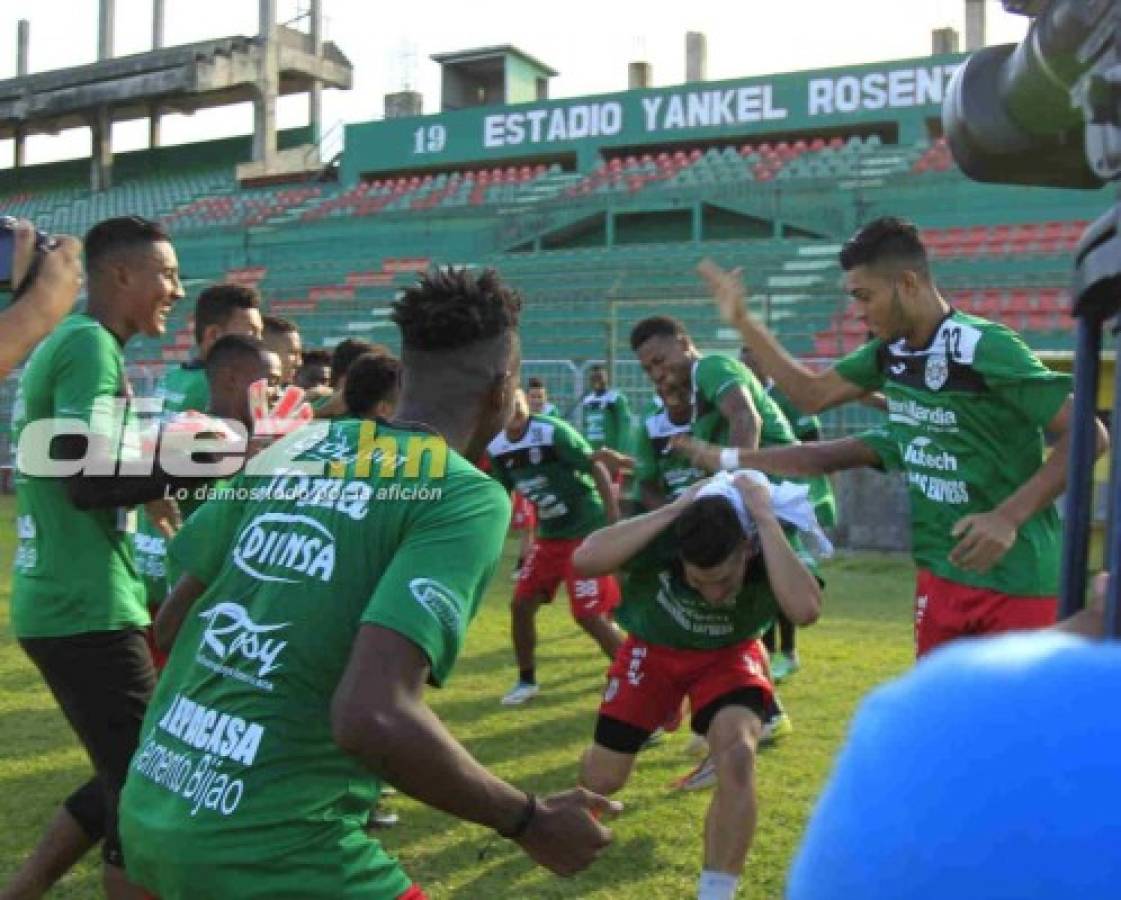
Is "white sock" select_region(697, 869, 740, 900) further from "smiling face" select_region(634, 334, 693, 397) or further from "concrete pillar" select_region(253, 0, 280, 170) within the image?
"concrete pillar" select_region(253, 0, 280, 170)

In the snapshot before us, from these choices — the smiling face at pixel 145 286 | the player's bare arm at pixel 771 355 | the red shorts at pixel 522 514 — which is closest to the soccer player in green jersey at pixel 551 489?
the player's bare arm at pixel 771 355

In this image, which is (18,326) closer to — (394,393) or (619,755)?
(394,393)

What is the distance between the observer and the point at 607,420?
47.5ft

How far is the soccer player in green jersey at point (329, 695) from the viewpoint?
197 centimetres

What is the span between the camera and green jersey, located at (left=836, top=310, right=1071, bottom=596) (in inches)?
163

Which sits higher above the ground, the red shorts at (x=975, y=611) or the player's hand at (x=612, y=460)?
the player's hand at (x=612, y=460)

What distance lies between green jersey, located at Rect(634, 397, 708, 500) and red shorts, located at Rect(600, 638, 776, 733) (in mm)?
2246

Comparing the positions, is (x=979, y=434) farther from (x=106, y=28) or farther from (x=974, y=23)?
(x=106, y=28)

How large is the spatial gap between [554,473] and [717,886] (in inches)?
158

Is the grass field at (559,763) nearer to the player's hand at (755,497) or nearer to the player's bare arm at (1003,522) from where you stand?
the player's bare arm at (1003,522)

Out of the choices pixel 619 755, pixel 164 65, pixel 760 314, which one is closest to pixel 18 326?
pixel 619 755

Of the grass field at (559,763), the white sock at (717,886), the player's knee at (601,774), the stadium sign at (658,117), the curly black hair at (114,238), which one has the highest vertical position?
the stadium sign at (658,117)

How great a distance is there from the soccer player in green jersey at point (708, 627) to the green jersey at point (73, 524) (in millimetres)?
1546

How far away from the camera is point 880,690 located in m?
0.83
